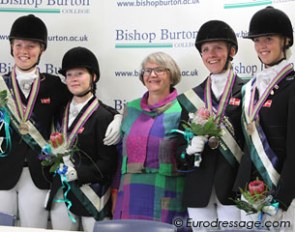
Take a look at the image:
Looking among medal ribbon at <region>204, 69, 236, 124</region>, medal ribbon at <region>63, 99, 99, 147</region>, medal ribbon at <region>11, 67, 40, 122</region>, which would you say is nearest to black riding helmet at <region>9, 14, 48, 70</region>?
medal ribbon at <region>11, 67, 40, 122</region>

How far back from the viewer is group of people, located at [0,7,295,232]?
3.67m

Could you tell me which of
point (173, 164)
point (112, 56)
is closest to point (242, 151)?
point (173, 164)

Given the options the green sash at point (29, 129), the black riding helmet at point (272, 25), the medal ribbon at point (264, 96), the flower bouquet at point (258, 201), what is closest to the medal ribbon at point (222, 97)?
the medal ribbon at point (264, 96)

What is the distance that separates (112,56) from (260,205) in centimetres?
210

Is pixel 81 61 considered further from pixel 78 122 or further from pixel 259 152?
pixel 259 152

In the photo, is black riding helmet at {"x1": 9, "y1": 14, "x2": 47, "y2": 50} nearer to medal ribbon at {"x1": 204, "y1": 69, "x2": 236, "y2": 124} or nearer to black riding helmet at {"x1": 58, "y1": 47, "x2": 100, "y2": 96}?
black riding helmet at {"x1": 58, "y1": 47, "x2": 100, "y2": 96}

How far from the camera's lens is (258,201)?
138 inches

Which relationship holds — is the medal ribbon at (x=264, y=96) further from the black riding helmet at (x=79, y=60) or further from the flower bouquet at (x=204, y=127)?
the black riding helmet at (x=79, y=60)

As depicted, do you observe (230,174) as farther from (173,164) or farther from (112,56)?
(112,56)

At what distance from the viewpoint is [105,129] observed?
14.3 feet

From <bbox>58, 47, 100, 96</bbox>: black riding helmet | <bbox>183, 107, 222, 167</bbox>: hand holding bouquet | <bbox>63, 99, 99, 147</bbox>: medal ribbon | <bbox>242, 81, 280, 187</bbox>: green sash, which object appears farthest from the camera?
<bbox>58, 47, 100, 96</bbox>: black riding helmet

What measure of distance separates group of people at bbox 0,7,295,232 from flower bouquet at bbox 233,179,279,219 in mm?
54

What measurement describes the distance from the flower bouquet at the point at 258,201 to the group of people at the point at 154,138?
54mm

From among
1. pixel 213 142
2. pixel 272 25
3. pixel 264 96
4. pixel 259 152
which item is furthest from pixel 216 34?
pixel 259 152
